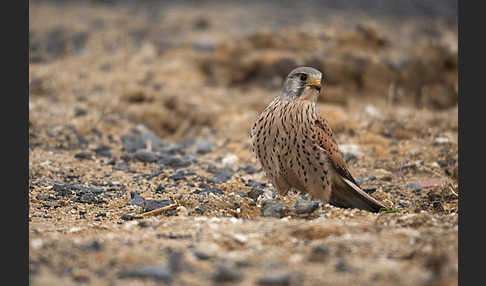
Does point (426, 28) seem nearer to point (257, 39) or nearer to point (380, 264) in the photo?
point (257, 39)

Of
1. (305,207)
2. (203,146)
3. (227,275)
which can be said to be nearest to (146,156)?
(203,146)

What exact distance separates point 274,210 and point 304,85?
1.34 meters

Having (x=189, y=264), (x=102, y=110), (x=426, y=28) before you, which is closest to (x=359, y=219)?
(x=189, y=264)

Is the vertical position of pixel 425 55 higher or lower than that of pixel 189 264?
higher

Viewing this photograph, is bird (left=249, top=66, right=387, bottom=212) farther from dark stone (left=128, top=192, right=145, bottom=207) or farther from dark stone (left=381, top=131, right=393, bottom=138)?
dark stone (left=381, top=131, right=393, bottom=138)

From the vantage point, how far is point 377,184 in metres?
5.50

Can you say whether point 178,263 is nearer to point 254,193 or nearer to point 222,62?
point 254,193

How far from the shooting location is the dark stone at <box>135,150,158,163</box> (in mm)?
6137

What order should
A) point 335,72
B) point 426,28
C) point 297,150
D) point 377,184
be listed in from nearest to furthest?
point 297,150
point 377,184
point 335,72
point 426,28

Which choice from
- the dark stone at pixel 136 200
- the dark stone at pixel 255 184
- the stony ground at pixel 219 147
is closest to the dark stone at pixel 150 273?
the stony ground at pixel 219 147

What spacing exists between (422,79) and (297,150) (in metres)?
6.69

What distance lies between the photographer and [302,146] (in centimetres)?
451

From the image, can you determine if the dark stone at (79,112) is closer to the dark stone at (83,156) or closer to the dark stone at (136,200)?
the dark stone at (83,156)

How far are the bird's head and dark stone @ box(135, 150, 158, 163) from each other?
7.00 feet
